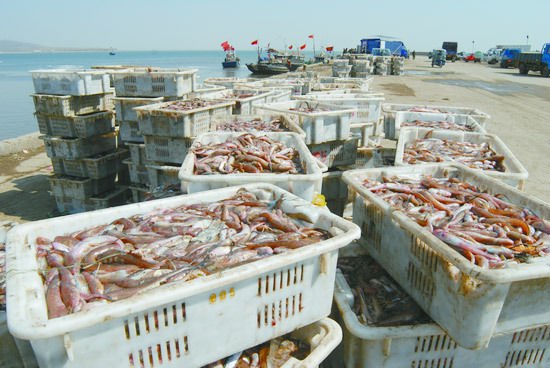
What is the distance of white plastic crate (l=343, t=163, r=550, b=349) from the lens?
9.46ft

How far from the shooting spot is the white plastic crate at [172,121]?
7.33 metres

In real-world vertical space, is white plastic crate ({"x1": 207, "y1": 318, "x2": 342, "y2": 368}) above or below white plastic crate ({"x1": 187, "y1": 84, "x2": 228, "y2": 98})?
below

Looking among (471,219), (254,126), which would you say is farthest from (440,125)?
(471,219)

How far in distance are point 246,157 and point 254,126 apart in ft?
8.35

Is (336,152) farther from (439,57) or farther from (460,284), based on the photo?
(439,57)

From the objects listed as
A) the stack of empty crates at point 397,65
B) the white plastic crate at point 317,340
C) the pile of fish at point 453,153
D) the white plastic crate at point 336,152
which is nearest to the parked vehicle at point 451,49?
the stack of empty crates at point 397,65

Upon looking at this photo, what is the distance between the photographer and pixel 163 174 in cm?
779

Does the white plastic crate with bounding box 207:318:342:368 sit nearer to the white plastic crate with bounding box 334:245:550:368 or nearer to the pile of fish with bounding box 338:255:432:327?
the white plastic crate with bounding box 334:245:550:368

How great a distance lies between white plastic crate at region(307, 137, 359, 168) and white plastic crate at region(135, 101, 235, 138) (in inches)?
93.6

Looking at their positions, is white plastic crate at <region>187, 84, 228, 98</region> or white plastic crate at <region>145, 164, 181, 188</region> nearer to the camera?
white plastic crate at <region>145, 164, 181, 188</region>

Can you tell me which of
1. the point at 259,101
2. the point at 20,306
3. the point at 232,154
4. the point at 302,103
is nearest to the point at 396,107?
the point at 302,103

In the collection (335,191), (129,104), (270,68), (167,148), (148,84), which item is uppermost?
(148,84)

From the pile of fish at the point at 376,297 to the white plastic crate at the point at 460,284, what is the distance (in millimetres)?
154

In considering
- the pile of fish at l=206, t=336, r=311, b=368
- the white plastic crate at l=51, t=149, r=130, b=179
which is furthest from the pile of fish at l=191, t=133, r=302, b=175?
the white plastic crate at l=51, t=149, r=130, b=179
